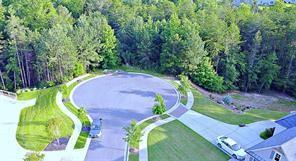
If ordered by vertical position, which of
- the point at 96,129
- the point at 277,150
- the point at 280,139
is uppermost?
the point at 280,139

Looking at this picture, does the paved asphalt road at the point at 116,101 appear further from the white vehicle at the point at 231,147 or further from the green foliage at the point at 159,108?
the white vehicle at the point at 231,147

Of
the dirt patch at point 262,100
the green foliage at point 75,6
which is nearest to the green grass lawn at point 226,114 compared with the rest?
the dirt patch at point 262,100

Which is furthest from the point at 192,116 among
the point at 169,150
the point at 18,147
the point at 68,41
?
the point at 68,41

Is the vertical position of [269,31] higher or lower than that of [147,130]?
higher

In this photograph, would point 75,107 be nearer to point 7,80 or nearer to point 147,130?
point 147,130

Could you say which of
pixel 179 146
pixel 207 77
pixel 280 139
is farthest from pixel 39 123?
pixel 207 77

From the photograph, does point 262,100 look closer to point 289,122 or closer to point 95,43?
point 289,122
